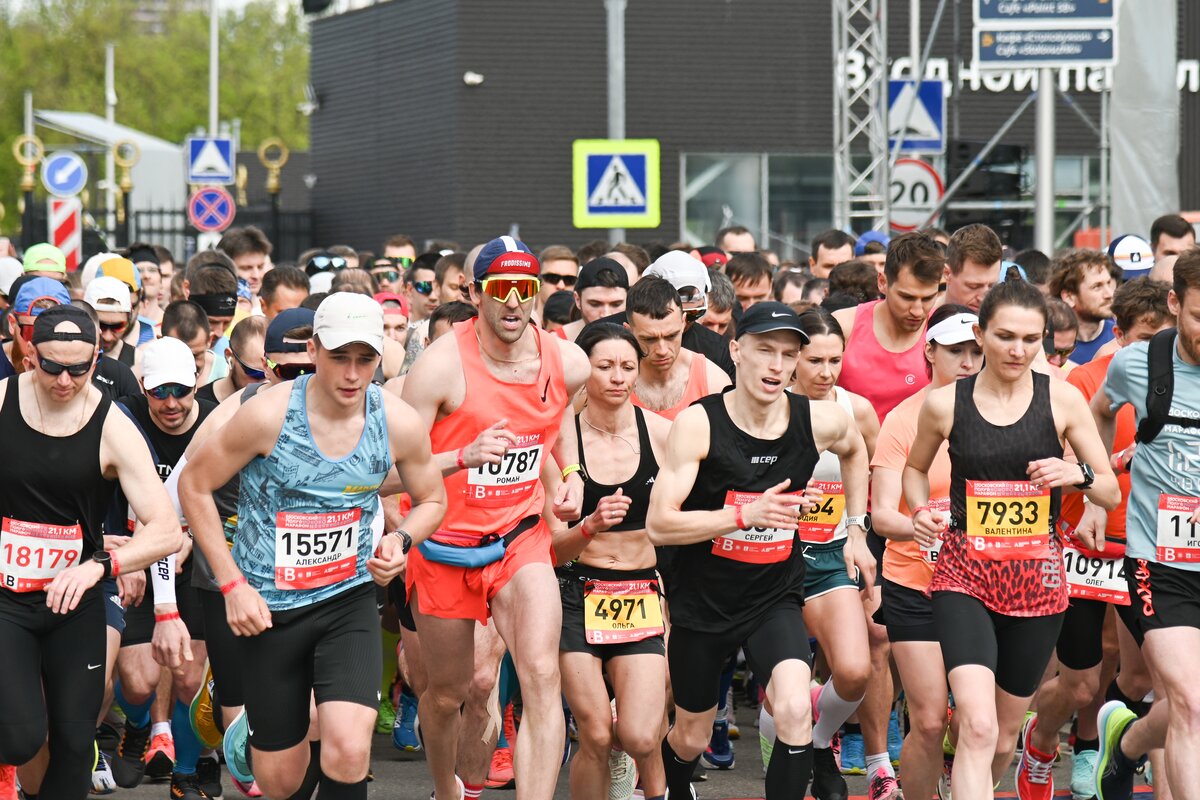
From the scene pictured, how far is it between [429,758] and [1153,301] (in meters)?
3.65

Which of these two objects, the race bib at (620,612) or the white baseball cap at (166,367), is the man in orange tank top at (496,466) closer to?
the race bib at (620,612)

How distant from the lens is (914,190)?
19234 millimetres

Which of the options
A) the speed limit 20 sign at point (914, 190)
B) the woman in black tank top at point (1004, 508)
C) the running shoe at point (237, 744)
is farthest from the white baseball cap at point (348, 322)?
the speed limit 20 sign at point (914, 190)

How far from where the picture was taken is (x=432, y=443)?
732 cm

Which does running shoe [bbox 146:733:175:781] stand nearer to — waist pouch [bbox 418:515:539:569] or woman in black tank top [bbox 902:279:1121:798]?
waist pouch [bbox 418:515:539:569]

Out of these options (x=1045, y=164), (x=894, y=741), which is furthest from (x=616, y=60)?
(x=894, y=741)

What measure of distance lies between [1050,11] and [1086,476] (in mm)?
8121

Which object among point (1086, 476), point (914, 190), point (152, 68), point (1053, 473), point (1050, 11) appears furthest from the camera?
point (152, 68)

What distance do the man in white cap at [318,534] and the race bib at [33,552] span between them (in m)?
0.59

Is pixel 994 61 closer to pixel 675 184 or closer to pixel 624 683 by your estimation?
pixel 624 683

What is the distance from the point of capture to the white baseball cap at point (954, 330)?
746 centimetres

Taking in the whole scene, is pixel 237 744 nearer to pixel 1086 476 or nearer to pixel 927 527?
pixel 927 527

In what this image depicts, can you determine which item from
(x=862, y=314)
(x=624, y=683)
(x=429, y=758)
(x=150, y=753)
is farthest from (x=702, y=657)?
(x=150, y=753)

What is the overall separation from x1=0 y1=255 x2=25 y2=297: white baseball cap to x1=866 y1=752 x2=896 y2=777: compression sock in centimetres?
629
